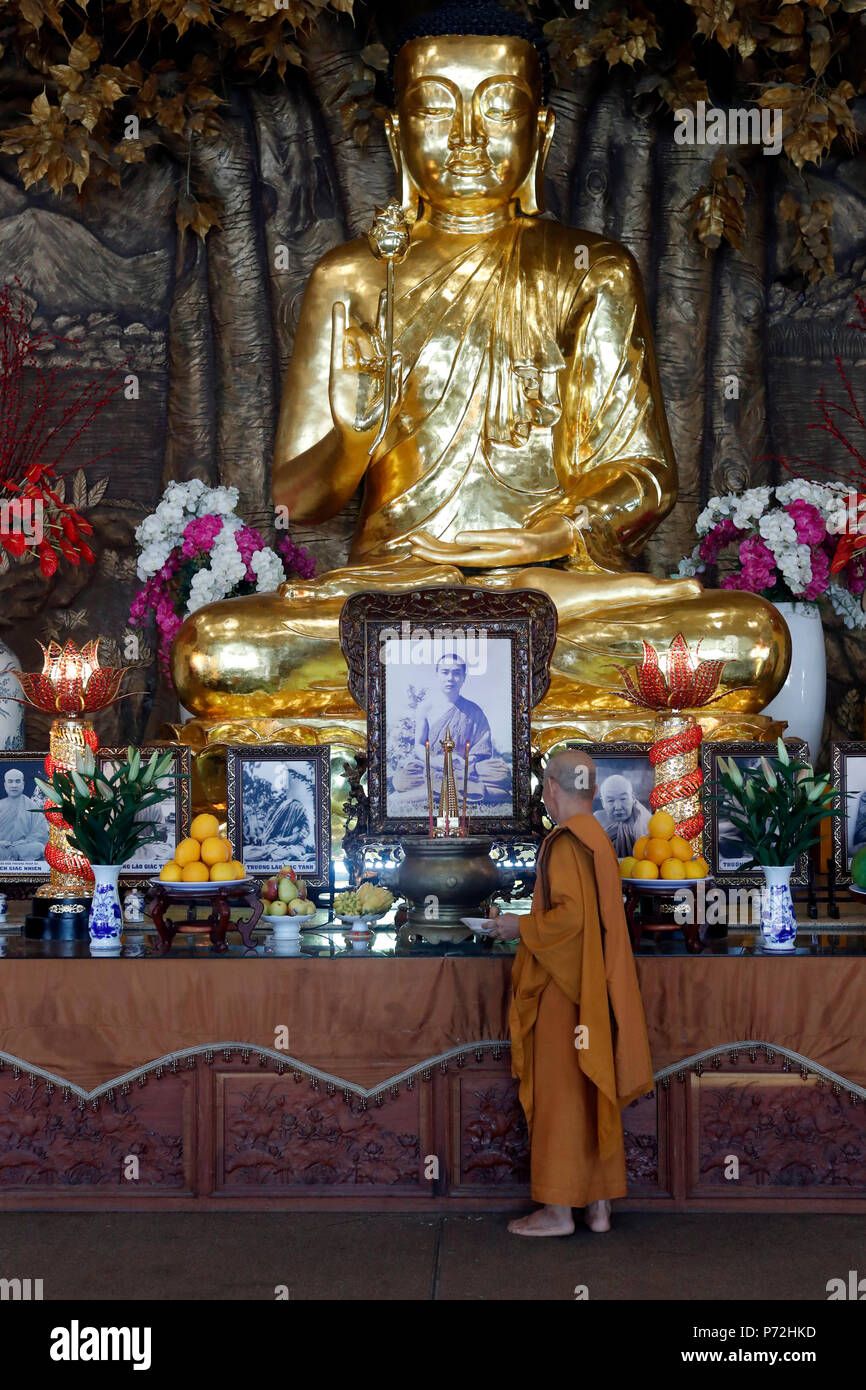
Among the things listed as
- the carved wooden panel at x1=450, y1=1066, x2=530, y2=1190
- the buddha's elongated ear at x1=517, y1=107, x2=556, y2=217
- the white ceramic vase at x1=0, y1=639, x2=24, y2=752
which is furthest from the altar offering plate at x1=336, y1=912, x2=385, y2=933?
the buddha's elongated ear at x1=517, y1=107, x2=556, y2=217

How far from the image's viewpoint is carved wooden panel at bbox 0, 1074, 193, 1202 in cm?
347

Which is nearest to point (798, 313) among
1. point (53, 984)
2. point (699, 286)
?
point (699, 286)

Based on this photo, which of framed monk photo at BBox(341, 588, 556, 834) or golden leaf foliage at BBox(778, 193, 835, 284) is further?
golden leaf foliage at BBox(778, 193, 835, 284)

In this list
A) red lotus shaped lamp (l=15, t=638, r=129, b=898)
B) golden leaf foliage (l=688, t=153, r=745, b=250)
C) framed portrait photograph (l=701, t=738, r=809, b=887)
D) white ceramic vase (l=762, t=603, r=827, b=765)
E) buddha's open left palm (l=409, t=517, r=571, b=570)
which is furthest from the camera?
golden leaf foliage (l=688, t=153, r=745, b=250)

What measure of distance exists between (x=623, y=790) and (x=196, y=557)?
190 cm

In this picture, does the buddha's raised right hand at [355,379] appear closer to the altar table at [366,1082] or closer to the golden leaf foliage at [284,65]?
the golden leaf foliage at [284,65]

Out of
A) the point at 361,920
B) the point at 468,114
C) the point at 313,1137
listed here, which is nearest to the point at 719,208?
the point at 468,114

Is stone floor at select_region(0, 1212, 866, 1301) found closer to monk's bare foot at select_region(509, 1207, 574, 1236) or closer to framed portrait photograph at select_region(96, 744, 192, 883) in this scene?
monk's bare foot at select_region(509, 1207, 574, 1236)

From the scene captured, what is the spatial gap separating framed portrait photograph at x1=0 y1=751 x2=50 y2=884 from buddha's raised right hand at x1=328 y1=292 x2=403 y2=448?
1.74 metres

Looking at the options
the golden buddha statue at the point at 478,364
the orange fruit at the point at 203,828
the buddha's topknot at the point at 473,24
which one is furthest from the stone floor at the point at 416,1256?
the buddha's topknot at the point at 473,24

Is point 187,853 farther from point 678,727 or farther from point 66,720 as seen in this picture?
point 678,727

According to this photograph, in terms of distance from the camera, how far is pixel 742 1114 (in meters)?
3.46

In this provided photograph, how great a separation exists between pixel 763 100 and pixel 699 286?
2.32ft

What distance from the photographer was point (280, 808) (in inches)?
167
